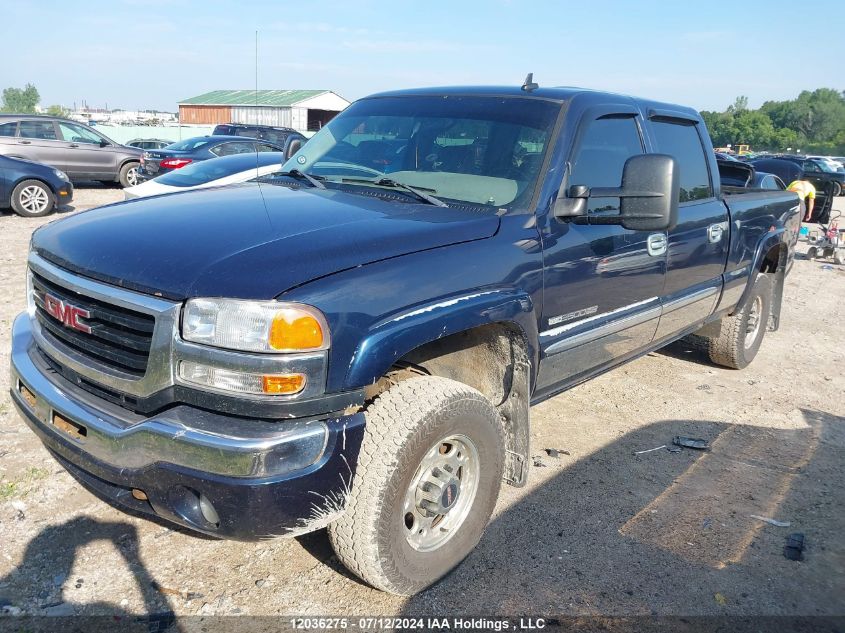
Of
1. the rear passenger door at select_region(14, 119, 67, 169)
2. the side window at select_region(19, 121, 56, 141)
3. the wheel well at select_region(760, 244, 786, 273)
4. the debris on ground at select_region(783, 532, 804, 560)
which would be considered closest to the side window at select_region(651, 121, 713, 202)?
the wheel well at select_region(760, 244, 786, 273)

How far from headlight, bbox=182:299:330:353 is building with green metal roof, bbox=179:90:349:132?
32.9m

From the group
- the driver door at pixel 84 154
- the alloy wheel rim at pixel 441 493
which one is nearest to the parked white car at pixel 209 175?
the alloy wheel rim at pixel 441 493

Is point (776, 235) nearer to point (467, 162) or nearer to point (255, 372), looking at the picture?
point (467, 162)

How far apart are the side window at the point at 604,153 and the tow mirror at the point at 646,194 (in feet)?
0.84

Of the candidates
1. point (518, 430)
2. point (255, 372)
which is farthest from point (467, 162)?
point (255, 372)

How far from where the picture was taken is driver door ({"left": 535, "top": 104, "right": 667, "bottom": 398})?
3266 millimetres

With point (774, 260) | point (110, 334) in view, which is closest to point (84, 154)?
point (774, 260)

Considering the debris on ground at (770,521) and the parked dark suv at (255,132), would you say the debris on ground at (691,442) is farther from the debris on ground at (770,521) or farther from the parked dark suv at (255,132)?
the parked dark suv at (255,132)

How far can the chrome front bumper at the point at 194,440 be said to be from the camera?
7.23 ft

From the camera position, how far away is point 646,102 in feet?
13.9

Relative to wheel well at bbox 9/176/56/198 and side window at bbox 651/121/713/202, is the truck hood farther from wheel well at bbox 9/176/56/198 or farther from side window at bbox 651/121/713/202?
wheel well at bbox 9/176/56/198

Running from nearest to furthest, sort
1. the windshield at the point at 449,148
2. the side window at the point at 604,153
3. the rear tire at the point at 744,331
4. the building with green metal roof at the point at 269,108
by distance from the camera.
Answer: the windshield at the point at 449,148 → the side window at the point at 604,153 → the rear tire at the point at 744,331 → the building with green metal roof at the point at 269,108

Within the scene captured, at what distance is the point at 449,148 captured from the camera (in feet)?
11.5

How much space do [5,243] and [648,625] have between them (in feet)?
31.5
